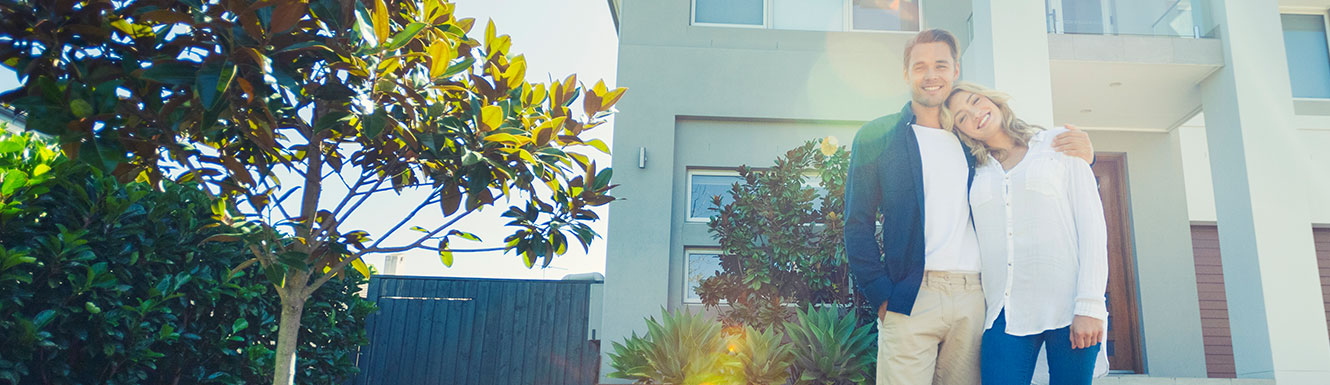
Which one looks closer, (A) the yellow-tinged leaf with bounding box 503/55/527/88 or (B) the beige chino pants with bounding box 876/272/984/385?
(B) the beige chino pants with bounding box 876/272/984/385

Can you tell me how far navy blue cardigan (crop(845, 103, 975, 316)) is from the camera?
2.41 metres

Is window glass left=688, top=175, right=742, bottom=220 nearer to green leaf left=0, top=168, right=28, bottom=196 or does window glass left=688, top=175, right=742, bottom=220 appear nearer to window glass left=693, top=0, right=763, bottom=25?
window glass left=693, top=0, right=763, bottom=25

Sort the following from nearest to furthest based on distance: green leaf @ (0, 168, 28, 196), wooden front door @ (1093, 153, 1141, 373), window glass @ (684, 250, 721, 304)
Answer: green leaf @ (0, 168, 28, 196), wooden front door @ (1093, 153, 1141, 373), window glass @ (684, 250, 721, 304)

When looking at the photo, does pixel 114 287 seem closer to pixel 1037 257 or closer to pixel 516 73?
pixel 516 73

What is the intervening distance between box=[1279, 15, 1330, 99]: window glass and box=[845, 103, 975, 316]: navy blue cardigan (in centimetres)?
749

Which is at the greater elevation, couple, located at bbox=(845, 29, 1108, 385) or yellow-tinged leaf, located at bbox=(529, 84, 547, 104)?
yellow-tinged leaf, located at bbox=(529, 84, 547, 104)

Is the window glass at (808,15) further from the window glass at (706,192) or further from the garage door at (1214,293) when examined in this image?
the garage door at (1214,293)

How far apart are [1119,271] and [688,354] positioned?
442 cm

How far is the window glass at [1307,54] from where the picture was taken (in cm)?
788

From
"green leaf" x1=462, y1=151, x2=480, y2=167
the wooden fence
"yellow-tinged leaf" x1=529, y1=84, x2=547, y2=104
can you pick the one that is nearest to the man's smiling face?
"yellow-tinged leaf" x1=529, y1=84, x2=547, y2=104

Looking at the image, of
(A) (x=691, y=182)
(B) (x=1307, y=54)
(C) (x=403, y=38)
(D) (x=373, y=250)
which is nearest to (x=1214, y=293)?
(B) (x=1307, y=54)

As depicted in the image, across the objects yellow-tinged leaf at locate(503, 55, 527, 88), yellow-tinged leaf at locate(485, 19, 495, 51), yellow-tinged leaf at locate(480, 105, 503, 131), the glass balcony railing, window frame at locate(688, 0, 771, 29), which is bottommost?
yellow-tinged leaf at locate(480, 105, 503, 131)

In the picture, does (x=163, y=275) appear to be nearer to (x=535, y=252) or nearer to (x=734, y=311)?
(x=535, y=252)

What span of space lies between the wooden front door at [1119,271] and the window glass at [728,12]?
3.25 metres
